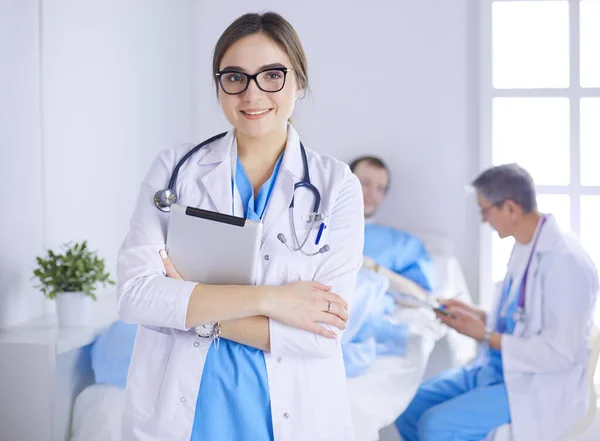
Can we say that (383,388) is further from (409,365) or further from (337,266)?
(337,266)

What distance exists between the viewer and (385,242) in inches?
138

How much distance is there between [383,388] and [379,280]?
1.61ft

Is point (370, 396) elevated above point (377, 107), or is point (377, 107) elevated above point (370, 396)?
point (377, 107)

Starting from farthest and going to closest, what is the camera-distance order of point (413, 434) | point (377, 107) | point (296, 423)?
point (377, 107)
point (413, 434)
point (296, 423)

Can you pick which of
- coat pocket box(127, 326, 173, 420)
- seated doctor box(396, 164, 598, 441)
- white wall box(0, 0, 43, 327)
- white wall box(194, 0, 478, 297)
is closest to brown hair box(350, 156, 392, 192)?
white wall box(194, 0, 478, 297)

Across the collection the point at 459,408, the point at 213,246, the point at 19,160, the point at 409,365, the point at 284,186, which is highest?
the point at 19,160

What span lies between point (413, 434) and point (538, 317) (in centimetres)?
65

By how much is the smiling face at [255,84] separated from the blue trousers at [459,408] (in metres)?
1.33

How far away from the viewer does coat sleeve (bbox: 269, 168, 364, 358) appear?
1.39 metres

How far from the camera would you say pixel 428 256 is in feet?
11.4

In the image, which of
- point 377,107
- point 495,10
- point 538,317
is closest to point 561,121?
point 495,10

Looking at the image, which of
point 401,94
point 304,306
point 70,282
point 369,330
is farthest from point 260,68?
point 401,94

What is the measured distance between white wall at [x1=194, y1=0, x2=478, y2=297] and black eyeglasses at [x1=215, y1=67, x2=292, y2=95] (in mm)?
2306

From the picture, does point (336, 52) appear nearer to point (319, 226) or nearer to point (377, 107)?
point (377, 107)
